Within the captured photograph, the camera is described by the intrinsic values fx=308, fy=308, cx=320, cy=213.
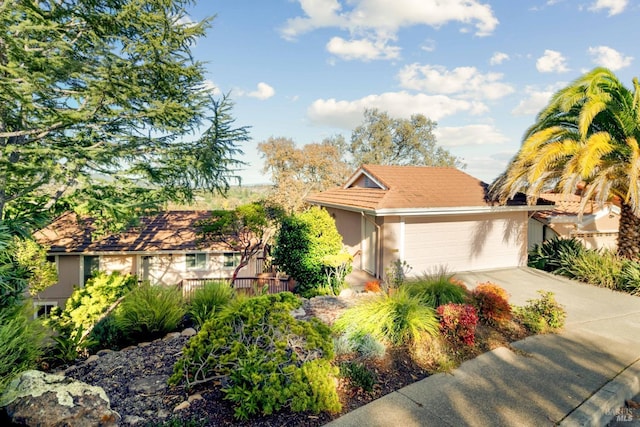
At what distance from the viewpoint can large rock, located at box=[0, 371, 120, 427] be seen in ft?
9.17

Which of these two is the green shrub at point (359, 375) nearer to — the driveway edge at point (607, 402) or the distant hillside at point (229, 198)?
the driveway edge at point (607, 402)

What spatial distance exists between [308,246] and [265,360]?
6722 millimetres

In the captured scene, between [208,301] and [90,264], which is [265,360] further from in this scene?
[90,264]

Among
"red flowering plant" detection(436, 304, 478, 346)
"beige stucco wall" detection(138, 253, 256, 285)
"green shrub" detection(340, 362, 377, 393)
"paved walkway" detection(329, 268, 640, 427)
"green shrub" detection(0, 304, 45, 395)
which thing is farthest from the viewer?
"beige stucco wall" detection(138, 253, 256, 285)

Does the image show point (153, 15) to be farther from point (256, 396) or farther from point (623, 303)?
point (623, 303)

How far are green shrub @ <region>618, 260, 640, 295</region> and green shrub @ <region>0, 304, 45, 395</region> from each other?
1358 centimetres

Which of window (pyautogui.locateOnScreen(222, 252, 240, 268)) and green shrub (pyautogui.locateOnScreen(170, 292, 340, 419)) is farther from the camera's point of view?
window (pyautogui.locateOnScreen(222, 252, 240, 268))

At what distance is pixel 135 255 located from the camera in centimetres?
1541

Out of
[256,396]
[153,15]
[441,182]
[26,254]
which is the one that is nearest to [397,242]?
[441,182]

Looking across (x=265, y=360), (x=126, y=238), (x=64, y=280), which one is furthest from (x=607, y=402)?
(x=64, y=280)

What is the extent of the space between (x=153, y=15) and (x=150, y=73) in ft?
4.58

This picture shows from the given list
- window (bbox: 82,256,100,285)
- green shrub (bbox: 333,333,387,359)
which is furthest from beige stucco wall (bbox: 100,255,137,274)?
green shrub (bbox: 333,333,387,359)

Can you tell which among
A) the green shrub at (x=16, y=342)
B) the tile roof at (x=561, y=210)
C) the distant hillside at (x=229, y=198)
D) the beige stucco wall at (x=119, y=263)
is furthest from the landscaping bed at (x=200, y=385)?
the beige stucco wall at (x=119, y=263)

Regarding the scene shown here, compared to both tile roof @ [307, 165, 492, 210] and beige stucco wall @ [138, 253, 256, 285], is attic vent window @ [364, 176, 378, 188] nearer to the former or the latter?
tile roof @ [307, 165, 492, 210]
